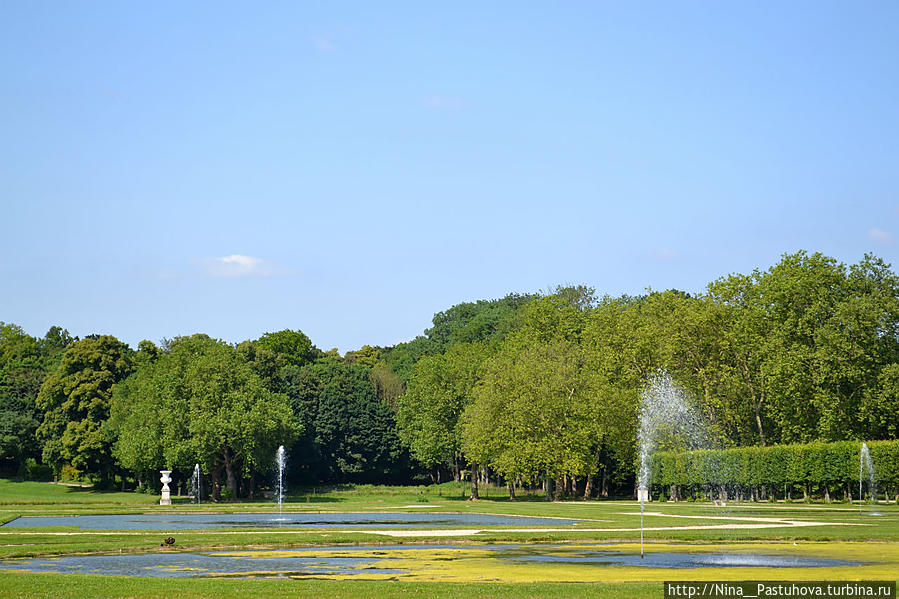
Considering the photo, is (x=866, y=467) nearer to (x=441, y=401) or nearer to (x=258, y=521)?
(x=258, y=521)

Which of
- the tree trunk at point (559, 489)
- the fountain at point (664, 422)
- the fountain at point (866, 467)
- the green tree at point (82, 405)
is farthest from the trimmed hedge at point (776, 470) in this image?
the green tree at point (82, 405)

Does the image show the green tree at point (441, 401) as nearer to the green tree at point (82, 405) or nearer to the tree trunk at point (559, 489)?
the tree trunk at point (559, 489)

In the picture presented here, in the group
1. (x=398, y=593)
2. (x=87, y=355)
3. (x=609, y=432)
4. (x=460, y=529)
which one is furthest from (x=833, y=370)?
(x=87, y=355)

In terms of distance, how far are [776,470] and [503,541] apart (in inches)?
1612

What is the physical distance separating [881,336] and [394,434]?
59949 millimetres

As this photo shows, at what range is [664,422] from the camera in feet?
273

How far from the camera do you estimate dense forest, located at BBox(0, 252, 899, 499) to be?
70.8 metres

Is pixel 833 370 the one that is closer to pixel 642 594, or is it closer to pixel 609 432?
pixel 609 432

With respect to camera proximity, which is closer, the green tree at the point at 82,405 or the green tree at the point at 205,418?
the green tree at the point at 205,418

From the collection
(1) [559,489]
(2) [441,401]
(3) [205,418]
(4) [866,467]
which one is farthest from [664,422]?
(3) [205,418]

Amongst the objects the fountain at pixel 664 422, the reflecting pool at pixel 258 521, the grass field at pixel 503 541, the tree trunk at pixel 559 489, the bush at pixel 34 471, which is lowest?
the tree trunk at pixel 559 489

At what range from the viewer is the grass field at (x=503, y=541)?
20453mm

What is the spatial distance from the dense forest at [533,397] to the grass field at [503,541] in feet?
54.8

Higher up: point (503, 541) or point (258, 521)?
point (503, 541)
